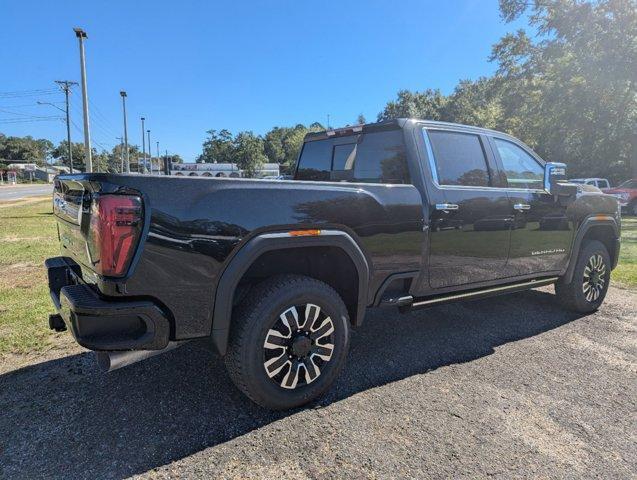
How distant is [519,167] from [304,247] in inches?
106

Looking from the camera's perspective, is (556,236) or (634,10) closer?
(556,236)

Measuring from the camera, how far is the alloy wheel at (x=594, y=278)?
510 cm

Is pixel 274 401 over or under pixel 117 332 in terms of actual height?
under

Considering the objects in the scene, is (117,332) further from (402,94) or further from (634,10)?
(402,94)

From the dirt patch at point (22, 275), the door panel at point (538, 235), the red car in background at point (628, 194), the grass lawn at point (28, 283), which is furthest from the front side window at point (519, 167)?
the red car in background at point (628, 194)

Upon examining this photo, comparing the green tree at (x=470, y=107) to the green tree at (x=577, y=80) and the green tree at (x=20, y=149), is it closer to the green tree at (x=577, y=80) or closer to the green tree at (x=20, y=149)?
the green tree at (x=577, y=80)

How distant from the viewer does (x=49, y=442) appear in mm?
2568

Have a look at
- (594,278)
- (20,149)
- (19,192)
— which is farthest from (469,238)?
(20,149)

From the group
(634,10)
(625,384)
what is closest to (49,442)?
(625,384)

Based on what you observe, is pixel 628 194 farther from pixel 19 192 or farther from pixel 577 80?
pixel 19 192

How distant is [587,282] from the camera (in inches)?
202

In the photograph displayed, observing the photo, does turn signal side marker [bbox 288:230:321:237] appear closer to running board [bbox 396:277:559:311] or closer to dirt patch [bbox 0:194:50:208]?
running board [bbox 396:277:559:311]

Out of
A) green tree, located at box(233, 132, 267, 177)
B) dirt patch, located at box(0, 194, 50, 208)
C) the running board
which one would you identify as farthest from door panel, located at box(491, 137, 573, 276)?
green tree, located at box(233, 132, 267, 177)

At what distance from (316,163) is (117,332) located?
2844mm
